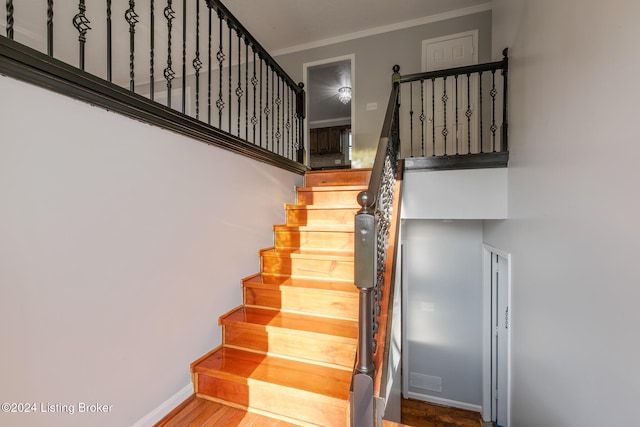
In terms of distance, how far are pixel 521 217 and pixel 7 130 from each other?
9.08 feet

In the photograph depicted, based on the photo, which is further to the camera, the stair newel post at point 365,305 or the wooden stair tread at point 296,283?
the wooden stair tread at point 296,283

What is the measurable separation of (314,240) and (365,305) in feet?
4.40

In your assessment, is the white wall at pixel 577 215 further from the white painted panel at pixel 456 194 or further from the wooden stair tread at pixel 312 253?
the wooden stair tread at pixel 312 253

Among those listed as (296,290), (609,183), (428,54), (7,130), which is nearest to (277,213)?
(296,290)

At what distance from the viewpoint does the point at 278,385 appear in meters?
1.49

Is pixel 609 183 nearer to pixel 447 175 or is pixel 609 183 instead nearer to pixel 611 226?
pixel 611 226

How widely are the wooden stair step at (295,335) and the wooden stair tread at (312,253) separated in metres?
0.46

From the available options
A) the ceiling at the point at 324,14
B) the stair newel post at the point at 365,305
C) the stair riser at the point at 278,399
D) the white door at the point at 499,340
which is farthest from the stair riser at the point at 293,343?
the ceiling at the point at 324,14

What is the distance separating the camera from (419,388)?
12.0ft

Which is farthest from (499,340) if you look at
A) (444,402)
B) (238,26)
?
(238,26)

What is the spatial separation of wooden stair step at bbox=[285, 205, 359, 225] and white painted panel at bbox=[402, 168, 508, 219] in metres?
0.59

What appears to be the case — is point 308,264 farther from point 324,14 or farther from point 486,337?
point 324,14

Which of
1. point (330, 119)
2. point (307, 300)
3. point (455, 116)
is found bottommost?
point (307, 300)

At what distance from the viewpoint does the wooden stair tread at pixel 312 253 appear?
217 centimetres
